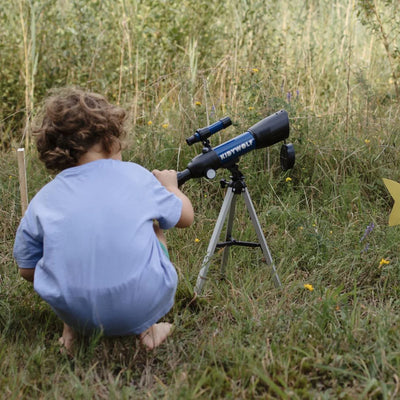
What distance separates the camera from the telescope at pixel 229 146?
2.17 m

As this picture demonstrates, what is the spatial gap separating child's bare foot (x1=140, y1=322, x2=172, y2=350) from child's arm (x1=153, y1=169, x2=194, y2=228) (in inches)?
16.2

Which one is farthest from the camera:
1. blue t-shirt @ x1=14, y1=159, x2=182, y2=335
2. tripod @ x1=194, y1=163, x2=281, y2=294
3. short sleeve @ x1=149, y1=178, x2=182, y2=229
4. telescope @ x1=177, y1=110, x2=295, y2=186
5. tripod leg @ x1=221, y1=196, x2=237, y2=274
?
tripod leg @ x1=221, y1=196, x2=237, y2=274

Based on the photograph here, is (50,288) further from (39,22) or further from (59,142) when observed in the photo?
(39,22)

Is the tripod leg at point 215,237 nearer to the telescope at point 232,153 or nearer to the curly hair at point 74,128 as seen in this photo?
the telescope at point 232,153

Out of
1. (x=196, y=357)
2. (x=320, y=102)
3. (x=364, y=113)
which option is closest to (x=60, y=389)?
(x=196, y=357)

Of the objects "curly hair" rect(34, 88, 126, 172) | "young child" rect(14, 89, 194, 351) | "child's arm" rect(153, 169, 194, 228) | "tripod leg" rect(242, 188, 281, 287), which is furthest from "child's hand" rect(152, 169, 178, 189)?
"tripod leg" rect(242, 188, 281, 287)

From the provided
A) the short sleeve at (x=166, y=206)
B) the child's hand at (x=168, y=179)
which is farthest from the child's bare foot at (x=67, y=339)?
the child's hand at (x=168, y=179)

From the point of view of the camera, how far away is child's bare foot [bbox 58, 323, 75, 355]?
6.57ft

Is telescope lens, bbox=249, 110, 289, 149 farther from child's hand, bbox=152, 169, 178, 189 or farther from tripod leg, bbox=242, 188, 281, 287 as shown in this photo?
child's hand, bbox=152, 169, 178, 189

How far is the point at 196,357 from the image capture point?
1.94m

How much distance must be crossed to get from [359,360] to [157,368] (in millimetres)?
729

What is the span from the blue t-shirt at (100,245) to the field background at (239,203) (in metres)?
0.18

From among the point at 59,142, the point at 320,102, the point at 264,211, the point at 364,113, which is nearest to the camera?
the point at 59,142

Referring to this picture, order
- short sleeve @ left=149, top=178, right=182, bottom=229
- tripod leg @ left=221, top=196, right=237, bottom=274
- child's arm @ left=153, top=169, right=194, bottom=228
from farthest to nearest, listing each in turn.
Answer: tripod leg @ left=221, top=196, right=237, bottom=274 < child's arm @ left=153, top=169, right=194, bottom=228 < short sleeve @ left=149, top=178, right=182, bottom=229
